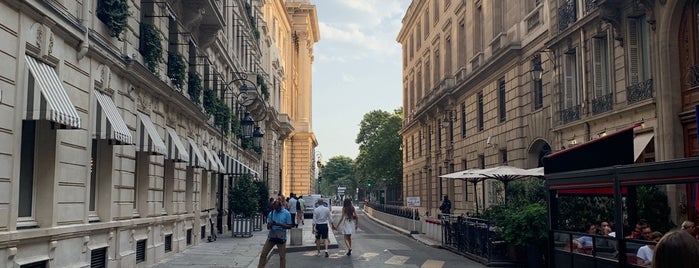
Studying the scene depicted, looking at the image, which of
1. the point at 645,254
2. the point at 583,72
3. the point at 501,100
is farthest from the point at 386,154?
the point at 645,254

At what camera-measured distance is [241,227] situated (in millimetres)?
27109

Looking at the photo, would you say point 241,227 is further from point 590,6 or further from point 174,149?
point 590,6

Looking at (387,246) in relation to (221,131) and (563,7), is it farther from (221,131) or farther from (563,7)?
(563,7)

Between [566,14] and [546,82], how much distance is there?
2942 mm

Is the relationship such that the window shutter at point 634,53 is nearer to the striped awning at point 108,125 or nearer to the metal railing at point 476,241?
the metal railing at point 476,241

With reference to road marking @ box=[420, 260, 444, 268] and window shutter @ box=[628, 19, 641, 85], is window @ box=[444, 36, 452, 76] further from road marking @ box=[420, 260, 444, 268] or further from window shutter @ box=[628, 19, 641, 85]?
road marking @ box=[420, 260, 444, 268]

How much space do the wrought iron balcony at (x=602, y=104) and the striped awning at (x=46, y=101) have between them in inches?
601

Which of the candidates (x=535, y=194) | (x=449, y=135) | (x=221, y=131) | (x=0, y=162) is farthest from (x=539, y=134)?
(x=0, y=162)

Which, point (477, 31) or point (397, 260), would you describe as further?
point (477, 31)

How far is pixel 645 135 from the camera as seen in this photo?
1762 centimetres

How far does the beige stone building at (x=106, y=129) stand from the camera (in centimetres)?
927

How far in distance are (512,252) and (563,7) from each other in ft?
33.1

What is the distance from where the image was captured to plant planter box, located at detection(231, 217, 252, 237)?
1068 inches

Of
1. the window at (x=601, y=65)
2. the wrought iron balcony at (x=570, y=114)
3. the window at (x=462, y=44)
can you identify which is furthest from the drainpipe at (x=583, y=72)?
the window at (x=462, y=44)
